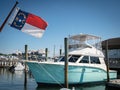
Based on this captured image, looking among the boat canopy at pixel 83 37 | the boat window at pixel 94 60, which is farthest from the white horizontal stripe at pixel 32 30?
the boat canopy at pixel 83 37

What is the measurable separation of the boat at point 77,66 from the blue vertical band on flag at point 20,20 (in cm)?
664

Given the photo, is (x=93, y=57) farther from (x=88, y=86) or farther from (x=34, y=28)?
(x=34, y=28)

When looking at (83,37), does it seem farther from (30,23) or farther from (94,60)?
(30,23)

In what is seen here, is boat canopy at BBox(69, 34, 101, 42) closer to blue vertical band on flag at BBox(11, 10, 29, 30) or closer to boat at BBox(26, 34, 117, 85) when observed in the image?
boat at BBox(26, 34, 117, 85)

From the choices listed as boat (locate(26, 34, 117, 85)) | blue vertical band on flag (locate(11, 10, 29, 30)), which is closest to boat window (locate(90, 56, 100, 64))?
boat (locate(26, 34, 117, 85))

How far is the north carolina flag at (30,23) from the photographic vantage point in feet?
36.3

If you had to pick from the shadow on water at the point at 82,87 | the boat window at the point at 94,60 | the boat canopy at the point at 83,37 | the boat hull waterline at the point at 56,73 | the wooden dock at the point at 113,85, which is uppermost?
the boat canopy at the point at 83,37

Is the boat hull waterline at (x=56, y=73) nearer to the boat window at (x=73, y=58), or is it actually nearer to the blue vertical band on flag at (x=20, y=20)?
the boat window at (x=73, y=58)

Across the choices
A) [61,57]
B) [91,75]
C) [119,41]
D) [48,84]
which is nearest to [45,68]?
[48,84]

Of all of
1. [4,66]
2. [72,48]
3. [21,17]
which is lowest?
[4,66]

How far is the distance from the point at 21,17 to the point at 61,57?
939 cm

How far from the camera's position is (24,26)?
11133mm

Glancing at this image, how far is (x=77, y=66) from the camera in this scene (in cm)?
1783

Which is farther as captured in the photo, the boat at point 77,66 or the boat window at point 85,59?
the boat window at point 85,59
